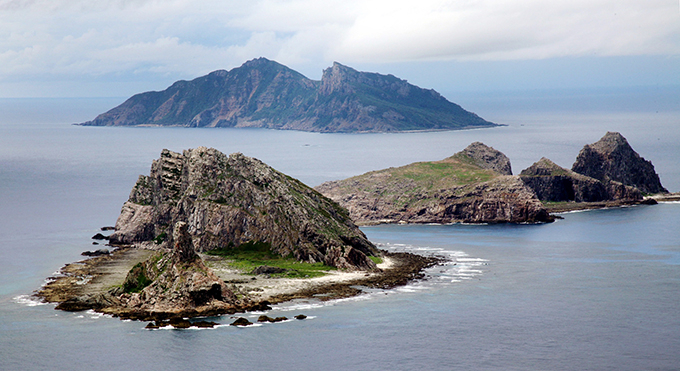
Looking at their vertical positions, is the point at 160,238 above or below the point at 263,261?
above

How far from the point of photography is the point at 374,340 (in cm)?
8325

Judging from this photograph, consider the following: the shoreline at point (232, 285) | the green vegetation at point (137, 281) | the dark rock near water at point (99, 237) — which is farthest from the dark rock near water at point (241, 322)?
the dark rock near water at point (99, 237)

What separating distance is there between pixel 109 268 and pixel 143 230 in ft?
81.5

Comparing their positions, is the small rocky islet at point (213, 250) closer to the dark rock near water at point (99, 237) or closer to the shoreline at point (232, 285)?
the shoreline at point (232, 285)

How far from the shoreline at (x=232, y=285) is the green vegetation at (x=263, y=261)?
2.78 m

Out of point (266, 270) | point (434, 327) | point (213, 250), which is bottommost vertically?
point (434, 327)

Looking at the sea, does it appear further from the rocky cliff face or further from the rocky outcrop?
the rocky cliff face

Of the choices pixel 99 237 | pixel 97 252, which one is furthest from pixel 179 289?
pixel 99 237

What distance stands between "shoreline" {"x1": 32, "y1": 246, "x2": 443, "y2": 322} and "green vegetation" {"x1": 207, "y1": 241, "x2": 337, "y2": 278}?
278 cm

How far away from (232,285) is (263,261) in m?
23.5

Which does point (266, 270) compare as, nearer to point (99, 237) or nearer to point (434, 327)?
point (434, 327)

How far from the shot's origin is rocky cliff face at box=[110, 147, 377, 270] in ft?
420

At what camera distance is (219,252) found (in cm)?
13025

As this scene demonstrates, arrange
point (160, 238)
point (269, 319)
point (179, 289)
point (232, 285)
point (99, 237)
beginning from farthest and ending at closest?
point (99, 237), point (160, 238), point (232, 285), point (179, 289), point (269, 319)
